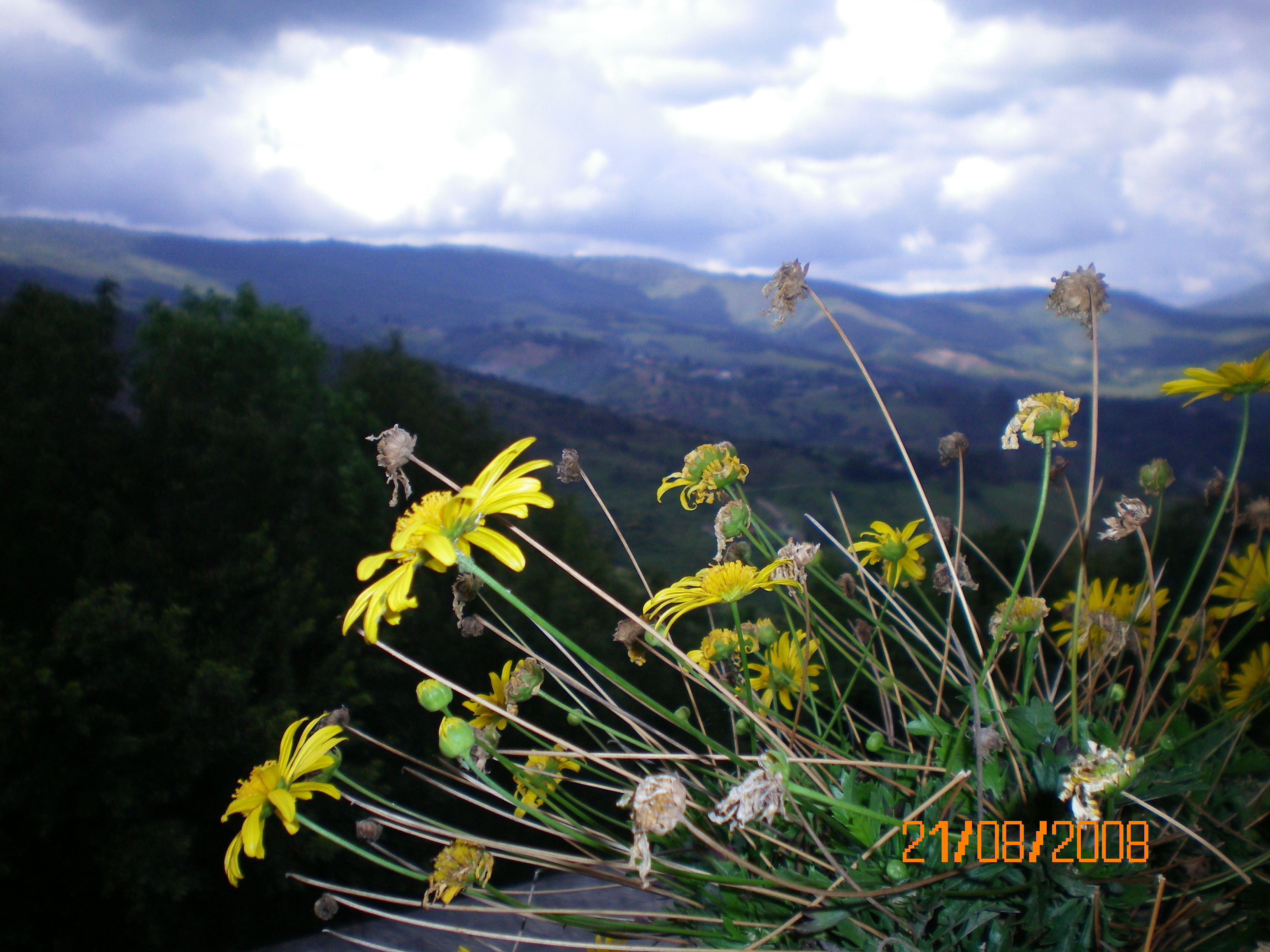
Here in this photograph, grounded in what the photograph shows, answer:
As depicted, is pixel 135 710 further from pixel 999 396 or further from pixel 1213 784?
pixel 999 396

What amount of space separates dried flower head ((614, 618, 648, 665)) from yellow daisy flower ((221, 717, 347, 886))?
0.40 metres

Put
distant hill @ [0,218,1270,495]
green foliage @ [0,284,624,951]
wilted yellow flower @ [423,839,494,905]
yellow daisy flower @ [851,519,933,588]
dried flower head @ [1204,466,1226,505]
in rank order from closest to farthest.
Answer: wilted yellow flower @ [423,839,494,905] < yellow daisy flower @ [851,519,933,588] < dried flower head @ [1204,466,1226,505] < green foliage @ [0,284,624,951] < distant hill @ [0,218,1270,495]

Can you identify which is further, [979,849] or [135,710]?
[135,710]

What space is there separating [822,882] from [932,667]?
1.15ft

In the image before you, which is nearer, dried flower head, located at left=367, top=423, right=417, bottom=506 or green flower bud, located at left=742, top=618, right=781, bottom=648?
dried flower head, located at left=367, top=423, right=417, bottom=506

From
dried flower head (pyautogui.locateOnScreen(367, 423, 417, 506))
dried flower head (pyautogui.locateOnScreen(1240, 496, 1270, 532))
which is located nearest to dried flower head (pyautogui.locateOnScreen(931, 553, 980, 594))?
dried flower head (pyautogui.locateOnScreen(1240, 496, 1270, 532))

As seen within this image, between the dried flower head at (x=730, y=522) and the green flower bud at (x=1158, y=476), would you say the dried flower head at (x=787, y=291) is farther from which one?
the green flower bud at (x=1158, y=476)

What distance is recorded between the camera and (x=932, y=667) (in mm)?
1030

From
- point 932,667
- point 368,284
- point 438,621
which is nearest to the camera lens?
point 932,667

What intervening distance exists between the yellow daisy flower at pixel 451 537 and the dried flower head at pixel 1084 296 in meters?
0.76

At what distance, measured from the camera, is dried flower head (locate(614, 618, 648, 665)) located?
108 centimetres

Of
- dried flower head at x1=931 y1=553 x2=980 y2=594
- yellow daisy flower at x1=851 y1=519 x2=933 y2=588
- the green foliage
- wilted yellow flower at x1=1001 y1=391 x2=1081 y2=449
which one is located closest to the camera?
wilted yellow flower at x1=1001 y1=391 x2=1081 y2=449

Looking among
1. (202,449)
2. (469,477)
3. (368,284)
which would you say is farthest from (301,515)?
(368,284)

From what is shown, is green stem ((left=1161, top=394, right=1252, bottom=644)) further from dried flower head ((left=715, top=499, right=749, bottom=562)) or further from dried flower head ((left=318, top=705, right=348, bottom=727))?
dried flower head ((left=318, top=705, right=348, bottom=727))
